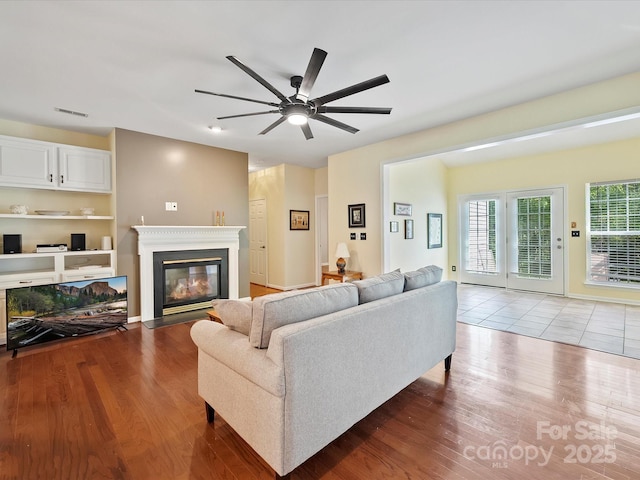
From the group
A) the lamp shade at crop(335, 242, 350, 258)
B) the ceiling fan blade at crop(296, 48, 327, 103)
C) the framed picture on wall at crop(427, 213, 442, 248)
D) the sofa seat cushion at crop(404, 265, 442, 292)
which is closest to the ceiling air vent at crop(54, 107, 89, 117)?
the ceiling fan blade at crop(296, 48, 327, 103)

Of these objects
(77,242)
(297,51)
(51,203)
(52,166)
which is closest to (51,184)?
(52,166)

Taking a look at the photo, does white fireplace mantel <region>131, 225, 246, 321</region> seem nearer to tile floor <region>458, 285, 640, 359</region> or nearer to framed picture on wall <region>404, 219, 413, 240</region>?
framed picture on wall <region>404, 219, 413, 240</region>

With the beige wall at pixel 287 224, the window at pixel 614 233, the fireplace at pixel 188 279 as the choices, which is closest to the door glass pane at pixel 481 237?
the window at pixel 614 233

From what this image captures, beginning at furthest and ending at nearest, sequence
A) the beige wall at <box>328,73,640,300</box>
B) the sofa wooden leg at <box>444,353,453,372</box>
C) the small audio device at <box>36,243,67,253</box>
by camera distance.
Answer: the small audio device at <box>36,243,67,253</box> → the beige wall at <box>328,73,640,300</box> → the sofa wooden leg at <box>444,353,453,372</box>

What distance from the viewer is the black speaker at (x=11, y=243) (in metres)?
3.55

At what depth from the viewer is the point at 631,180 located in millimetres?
4777

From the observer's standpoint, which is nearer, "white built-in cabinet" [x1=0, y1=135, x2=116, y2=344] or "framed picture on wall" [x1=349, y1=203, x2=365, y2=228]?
"white built-in cabinet" [x1=0, y1=135, x2=116, y2=344]

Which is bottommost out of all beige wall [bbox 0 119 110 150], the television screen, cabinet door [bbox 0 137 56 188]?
the television screen

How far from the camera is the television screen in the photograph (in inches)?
122

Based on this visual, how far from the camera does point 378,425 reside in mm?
1956

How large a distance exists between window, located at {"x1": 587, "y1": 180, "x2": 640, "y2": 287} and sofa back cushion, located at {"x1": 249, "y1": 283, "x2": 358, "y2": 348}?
223 inches

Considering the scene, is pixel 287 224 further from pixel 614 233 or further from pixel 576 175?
pixel 614 233

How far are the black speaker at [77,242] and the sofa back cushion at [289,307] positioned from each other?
12.4ft

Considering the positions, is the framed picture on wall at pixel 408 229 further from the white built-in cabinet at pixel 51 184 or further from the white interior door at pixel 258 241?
the white built-in cabinet at pixel 51 184
